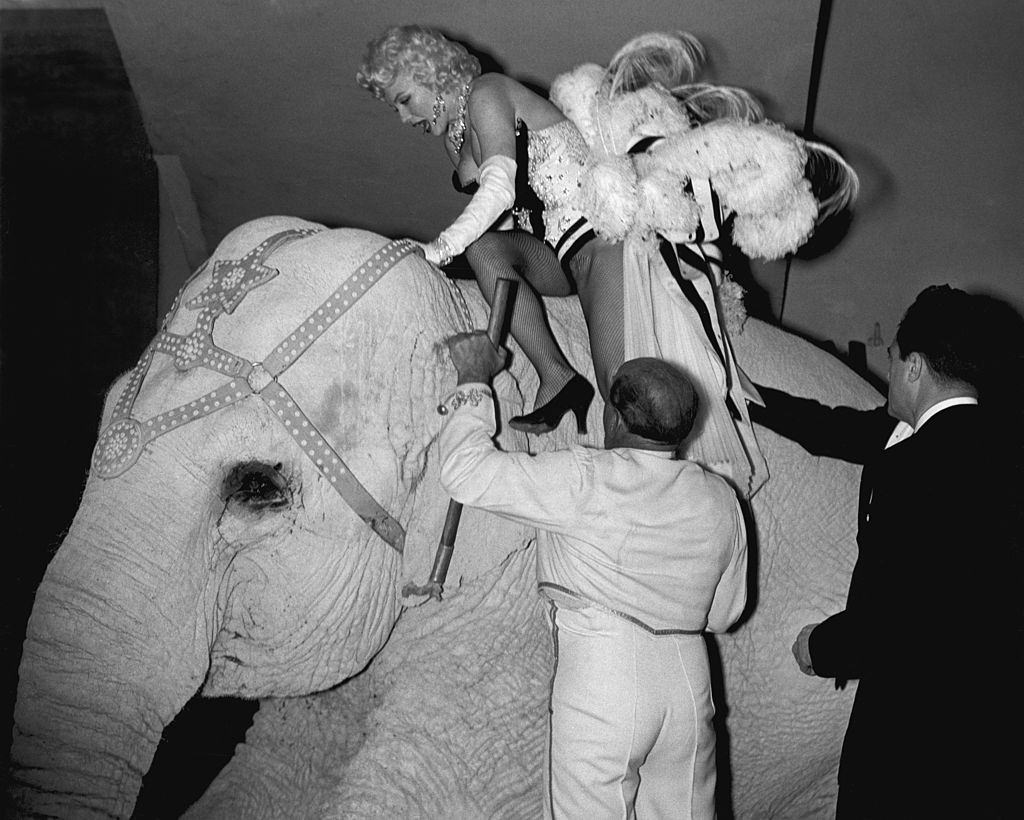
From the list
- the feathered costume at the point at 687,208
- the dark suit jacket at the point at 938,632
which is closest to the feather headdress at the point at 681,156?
the feathered costume at the point at 687,208

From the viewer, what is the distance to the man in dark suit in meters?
1.29

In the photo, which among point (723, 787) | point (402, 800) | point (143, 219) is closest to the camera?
point (402, 800)

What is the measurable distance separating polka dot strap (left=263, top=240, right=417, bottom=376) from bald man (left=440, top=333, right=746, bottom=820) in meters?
A: 0.24

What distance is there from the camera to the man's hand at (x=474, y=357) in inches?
51.8

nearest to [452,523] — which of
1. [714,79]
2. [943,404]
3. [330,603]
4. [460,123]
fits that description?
[330,603]

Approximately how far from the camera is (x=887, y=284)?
2.84 m

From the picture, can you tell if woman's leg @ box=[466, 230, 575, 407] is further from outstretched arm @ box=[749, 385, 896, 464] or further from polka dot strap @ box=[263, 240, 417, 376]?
outstretched arm @ box=[749, 385, 896, 464]

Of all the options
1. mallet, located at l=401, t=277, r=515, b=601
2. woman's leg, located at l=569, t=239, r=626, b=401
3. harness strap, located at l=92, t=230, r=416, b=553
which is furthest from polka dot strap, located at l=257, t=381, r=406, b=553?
woman's leg, located at l=569, t=239, r=626, b=401

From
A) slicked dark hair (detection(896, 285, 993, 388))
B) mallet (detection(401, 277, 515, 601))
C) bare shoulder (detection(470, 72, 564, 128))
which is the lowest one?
mallet (detection(401, 277, 515, 601))

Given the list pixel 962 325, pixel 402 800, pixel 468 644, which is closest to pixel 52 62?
pixel 468 644

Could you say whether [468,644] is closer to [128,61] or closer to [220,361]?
[220,361]

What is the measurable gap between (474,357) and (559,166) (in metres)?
0.41

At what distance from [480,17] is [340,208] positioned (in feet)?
2.32

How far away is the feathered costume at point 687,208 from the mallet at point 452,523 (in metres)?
0.21
